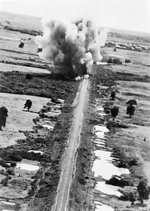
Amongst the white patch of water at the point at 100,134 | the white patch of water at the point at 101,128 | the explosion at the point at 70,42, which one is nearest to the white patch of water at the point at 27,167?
the white patch of water at the point at 100,134

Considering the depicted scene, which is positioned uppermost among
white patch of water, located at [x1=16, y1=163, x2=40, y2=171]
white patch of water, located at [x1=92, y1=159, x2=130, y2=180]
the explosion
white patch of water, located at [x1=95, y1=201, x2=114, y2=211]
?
the explosion

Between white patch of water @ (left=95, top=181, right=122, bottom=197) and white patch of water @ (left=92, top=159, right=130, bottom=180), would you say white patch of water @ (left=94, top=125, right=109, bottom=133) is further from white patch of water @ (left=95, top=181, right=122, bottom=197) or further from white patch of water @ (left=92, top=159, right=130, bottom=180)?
white patch of water @ (left=95, top=181, right=122, bottom=197)

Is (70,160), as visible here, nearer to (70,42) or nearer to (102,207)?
(102,207)

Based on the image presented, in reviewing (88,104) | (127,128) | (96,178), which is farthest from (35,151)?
(88,104)

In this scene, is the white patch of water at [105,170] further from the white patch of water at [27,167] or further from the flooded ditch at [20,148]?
the white patch of water at [27,167]

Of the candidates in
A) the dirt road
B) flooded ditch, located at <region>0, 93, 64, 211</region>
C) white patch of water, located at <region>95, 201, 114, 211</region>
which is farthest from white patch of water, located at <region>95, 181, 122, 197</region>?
flooded ditch, located at <region>0, 93, 64, 211</region>

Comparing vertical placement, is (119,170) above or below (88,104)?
below

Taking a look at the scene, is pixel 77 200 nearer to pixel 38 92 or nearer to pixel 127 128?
pixel 127 128

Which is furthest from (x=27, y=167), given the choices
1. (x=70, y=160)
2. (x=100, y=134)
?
(x=100, y=134)
